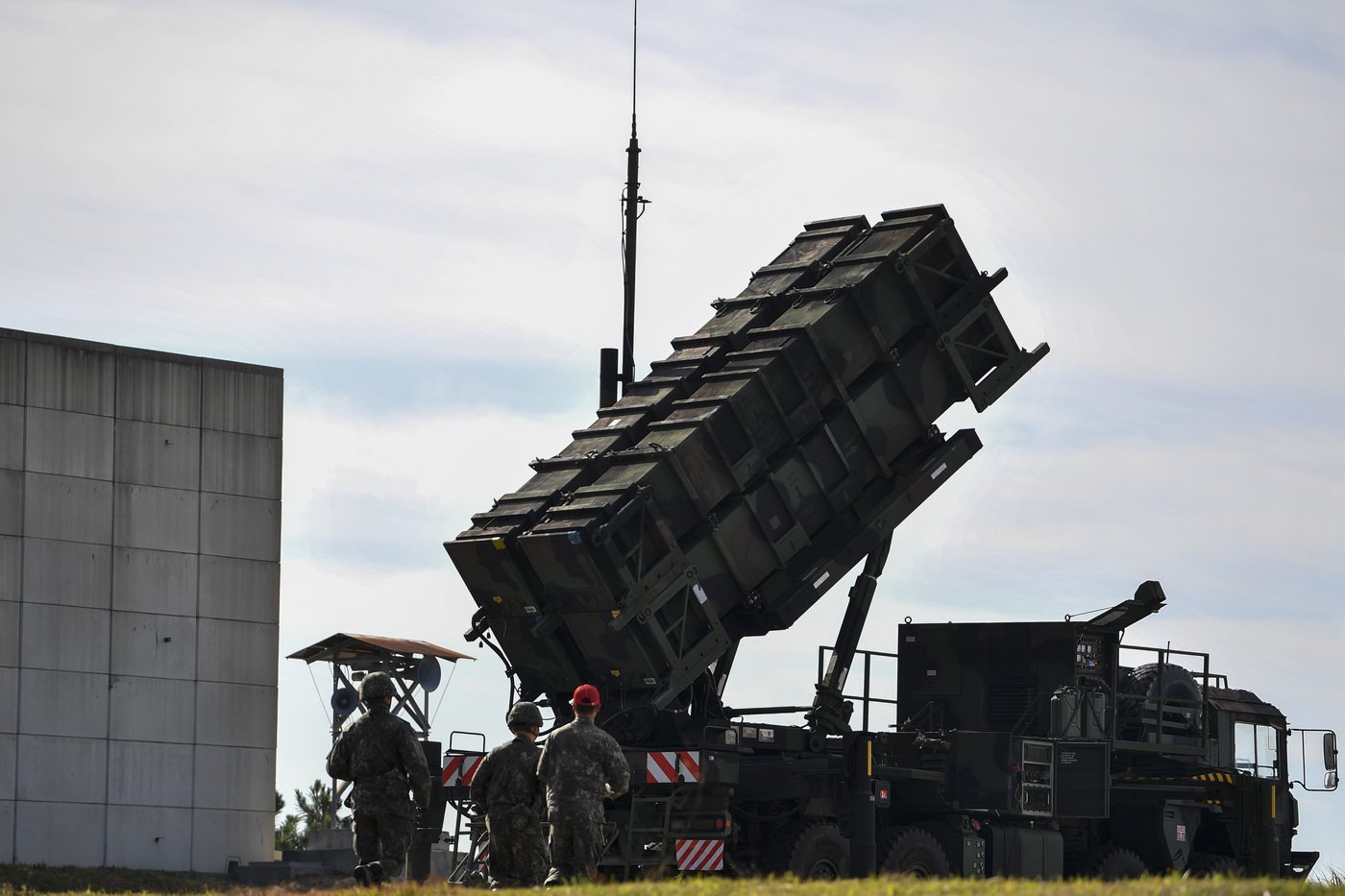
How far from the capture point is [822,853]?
1891 centimetres

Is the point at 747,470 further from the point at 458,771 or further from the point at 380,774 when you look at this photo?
the point at 380,774

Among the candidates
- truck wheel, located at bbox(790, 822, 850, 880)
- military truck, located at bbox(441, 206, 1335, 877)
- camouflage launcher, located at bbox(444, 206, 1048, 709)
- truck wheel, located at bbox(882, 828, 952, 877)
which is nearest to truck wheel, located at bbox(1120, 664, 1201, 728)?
military truck, located at bbox(441, 206, 1335, 877)

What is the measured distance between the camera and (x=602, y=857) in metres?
17.8

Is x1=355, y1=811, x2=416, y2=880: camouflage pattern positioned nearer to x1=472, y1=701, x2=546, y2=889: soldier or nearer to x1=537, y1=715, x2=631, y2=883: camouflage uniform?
x1=472, y1=701, x2=546, y2=889: soldier

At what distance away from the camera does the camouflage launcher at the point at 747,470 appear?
1814cm

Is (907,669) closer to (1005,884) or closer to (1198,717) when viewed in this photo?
(1198,717)

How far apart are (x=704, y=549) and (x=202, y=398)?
1382 centimetres

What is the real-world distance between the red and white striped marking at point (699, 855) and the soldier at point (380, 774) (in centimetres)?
397

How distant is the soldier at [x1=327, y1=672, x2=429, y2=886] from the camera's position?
14445 millimetres

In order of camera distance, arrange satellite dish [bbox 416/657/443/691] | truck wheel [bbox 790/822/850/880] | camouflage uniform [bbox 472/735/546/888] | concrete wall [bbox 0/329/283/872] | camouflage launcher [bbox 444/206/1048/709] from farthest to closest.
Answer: satellite dish [bbox 416/657/443/691] < concrete wall [bbox 0/329/283/872] < truck wheel [bbox 790/822/850/880] < camouflage launcher [bbox 444/206/1048/709] < camouflage uniform [bbox 472/735/546/888]

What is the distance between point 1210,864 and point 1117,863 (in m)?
1.71

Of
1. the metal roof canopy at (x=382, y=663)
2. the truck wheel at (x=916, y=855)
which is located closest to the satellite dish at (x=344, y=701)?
the metal roof canopy at (x=382, y=663)

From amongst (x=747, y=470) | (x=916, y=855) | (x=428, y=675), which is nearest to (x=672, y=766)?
(x=747, y=470)

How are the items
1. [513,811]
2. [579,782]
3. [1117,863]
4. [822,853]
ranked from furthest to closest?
[1117,863] → [822,853] → [513,811] → [579,782]
